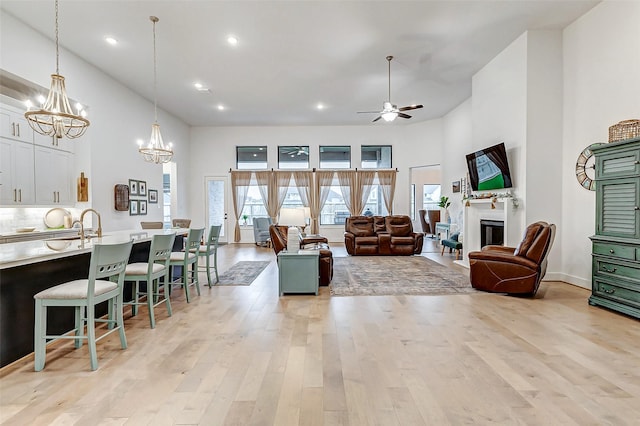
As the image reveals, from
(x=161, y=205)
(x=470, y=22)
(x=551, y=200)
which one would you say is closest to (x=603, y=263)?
(x=551, y=200)

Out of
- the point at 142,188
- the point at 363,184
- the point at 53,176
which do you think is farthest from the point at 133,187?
the point at 363,184

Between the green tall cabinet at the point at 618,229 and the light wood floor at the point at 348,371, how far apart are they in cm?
21

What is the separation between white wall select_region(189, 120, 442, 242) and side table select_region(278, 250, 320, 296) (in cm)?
594

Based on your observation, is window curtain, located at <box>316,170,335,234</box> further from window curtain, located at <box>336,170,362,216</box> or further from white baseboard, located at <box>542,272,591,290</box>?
white baseboard, located at <box>542,272,591,290</box>

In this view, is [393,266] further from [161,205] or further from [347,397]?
[161,205]

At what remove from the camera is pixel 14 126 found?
4.48 metres

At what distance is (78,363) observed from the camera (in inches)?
95.6

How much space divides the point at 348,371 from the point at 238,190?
8603mm

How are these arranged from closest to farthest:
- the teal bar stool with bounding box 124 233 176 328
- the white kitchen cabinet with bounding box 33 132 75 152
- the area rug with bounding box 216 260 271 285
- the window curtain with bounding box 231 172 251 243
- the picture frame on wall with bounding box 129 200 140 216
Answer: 1. the teal bar stool with bounding box 124 233 176 328
2. the white kitchen cabinet with bounding box 33 132 75 152
3. the area rug with bounding box 216 260 271 285
4. the picture frame on wall with bounding box 129 200 140 216
5. the window curtain with bounding box 231 172 251 243

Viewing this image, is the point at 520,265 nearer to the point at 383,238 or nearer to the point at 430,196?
the point at 383,238

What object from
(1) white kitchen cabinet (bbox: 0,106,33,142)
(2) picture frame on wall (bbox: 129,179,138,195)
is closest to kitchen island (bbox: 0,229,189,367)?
(1) white kitchen cabinet (bbox: 0,106,33,142)

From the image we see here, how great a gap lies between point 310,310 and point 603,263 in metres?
3.42

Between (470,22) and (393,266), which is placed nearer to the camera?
(470,22)

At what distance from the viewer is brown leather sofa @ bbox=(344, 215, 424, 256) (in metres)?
7.58
